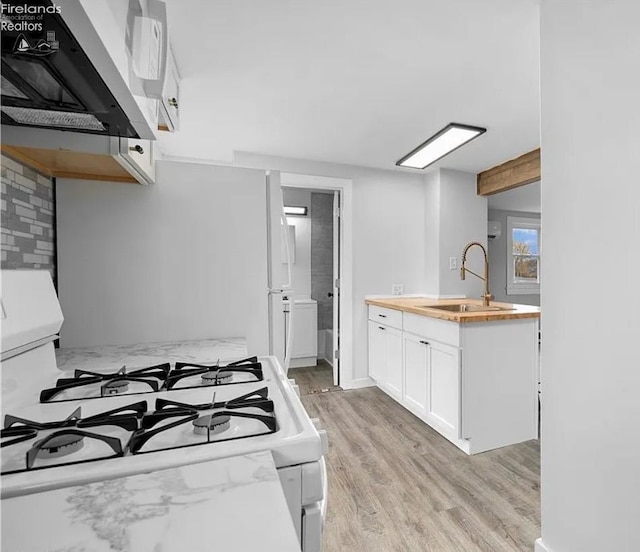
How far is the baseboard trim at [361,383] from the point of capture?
3.34 metres

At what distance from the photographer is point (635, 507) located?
102 centimetres

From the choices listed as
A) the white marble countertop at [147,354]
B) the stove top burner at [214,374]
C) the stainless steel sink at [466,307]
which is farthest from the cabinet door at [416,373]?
the stove top burner at [214,374]

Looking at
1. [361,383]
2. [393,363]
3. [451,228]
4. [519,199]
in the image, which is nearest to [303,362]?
[361,383]

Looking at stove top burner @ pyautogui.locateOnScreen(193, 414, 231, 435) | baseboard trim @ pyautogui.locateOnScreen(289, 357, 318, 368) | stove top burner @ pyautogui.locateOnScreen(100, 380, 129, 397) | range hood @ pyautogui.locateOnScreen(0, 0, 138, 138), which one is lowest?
baseboard trim @ pyautogui.locateOnScreen(289, 357, 318, 368)

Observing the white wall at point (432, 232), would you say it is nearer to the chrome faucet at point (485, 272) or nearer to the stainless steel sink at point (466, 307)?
the chrome faucet at point (485, 272)

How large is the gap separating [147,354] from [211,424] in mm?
827

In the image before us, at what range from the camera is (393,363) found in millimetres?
2904

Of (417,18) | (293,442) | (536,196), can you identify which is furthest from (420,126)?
(536,196)

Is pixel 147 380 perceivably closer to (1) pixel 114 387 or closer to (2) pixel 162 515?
(1) pixel 114 387

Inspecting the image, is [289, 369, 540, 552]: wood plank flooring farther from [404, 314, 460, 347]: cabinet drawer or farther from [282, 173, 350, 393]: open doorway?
[282, 173, 350, 393]: open doorway

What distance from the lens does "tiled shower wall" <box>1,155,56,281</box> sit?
1043mm

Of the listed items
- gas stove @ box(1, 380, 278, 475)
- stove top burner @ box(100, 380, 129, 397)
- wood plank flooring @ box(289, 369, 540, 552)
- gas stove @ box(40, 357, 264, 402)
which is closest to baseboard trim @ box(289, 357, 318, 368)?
wood plank flooring @ box(289, 369, 540, 552)

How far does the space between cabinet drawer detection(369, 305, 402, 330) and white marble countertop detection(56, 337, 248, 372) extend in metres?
1.63

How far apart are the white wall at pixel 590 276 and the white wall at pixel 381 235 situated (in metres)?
2.11
